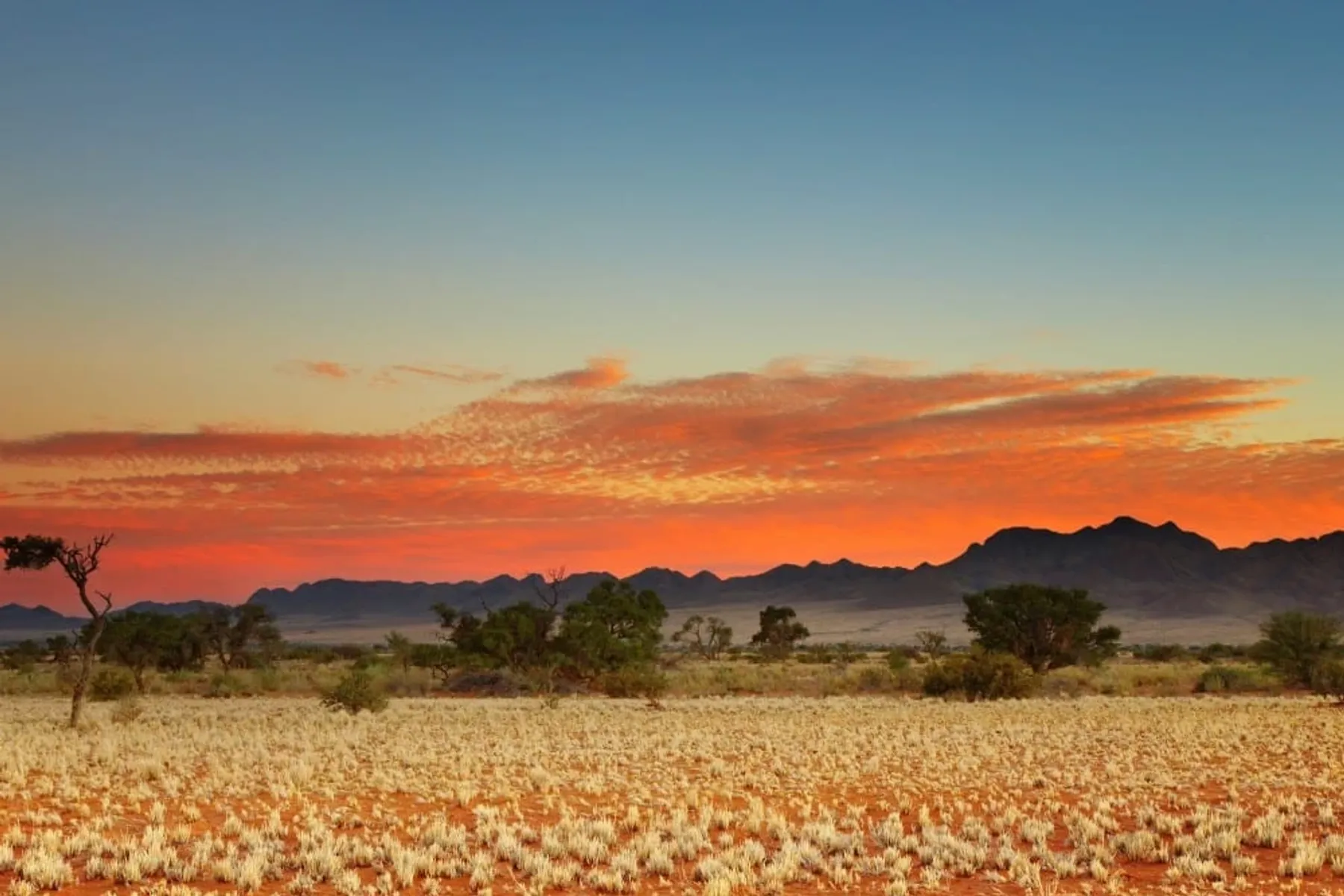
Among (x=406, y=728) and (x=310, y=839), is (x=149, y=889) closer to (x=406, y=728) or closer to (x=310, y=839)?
(x=310, y=839)

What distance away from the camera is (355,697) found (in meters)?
38.3

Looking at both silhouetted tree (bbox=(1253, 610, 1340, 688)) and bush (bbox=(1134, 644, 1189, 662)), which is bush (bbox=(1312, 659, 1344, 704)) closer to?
silhouetted tree (bbox=(1253, 610, 1340, 688))

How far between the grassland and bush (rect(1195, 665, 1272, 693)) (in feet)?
73.7

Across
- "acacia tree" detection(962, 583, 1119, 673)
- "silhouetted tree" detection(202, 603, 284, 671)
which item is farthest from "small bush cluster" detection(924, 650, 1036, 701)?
"silhouetted tree" detection(202, 603, 284, 671)

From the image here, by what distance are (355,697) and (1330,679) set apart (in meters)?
36.3

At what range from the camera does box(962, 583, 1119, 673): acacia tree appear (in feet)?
222

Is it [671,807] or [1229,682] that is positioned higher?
[671,807]

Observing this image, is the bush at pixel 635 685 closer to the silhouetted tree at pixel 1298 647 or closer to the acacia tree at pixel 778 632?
the silhouetted tree at pixel 1298 647

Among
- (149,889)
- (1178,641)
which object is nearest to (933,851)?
(149,889)

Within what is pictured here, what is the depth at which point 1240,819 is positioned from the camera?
17031mm

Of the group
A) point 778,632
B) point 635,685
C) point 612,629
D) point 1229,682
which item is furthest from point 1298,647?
point 778,632

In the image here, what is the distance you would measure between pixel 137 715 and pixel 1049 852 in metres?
26.9

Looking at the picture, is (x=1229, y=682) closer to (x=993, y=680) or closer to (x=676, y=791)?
(x=993, y=680)

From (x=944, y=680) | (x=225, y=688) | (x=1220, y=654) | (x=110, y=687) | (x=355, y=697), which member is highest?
(x=355, y=697)
